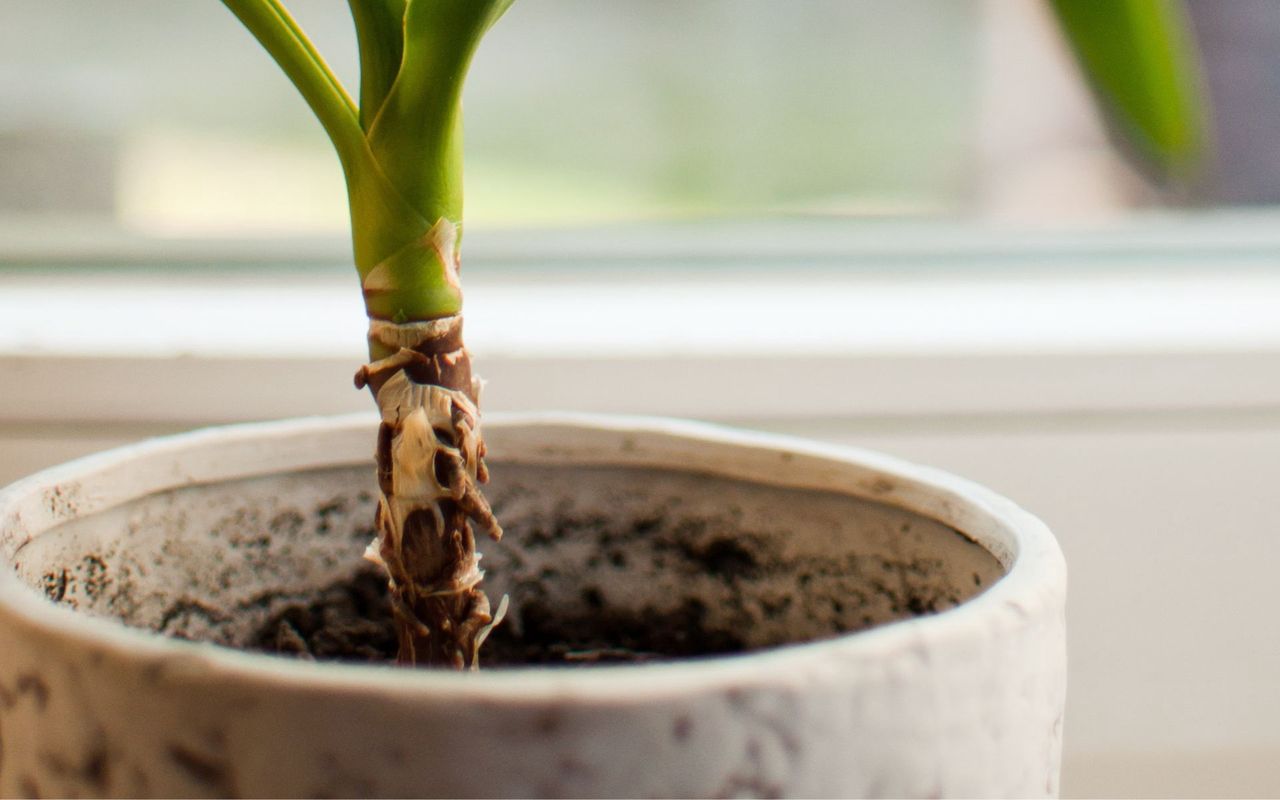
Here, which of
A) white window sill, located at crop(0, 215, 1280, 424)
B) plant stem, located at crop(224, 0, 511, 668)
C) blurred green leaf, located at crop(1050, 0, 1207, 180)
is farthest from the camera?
white window sill, located at crop(0, 215, 1280, 424)

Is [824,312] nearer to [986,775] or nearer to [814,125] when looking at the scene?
[814,125]

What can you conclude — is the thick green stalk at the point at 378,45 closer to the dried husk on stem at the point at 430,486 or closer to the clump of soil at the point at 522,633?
the dried husk on stem at the point at 430,486

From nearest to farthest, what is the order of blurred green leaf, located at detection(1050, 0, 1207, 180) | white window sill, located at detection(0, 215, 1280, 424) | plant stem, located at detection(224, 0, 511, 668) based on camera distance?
1. blurred green leaf, located at detection(1050, 0, 1207, 180)
2. plant stem, located at detection(224, 0, 511, 668)
3. white window sill, located at detection(0, 215, 1280, 424)

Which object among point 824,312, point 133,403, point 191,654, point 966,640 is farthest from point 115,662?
point 824,312

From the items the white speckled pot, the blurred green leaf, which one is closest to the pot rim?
the white speckled pot

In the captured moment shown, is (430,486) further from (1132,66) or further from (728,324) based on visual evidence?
(728,324)

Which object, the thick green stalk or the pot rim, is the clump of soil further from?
the thick green stalk

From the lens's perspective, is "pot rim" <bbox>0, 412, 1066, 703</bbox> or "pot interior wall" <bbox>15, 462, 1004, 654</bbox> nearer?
"pot rim" <bbox>0, 412, 1066, 703</bbox>
